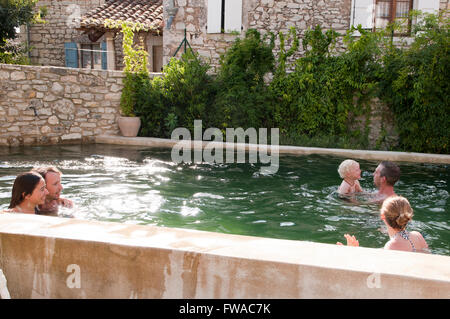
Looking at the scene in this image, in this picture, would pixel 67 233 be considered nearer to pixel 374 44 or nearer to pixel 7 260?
pixel 7 260

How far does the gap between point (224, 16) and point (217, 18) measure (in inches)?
9.8

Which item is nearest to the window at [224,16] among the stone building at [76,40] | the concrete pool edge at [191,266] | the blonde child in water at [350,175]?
the stone building at [76,40]

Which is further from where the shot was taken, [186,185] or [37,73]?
[37,73]

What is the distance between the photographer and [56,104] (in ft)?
36.1

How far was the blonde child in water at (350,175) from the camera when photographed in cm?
584

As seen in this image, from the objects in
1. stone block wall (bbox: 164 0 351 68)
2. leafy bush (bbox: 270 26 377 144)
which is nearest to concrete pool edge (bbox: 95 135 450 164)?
leafy bush (bbox: 270 26 377 144)

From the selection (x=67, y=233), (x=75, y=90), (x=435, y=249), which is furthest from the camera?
(x=75, y=90)

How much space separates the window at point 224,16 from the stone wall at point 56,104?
422 centimetres

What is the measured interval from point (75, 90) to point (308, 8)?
791 cm

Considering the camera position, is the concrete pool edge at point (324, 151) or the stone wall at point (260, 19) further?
the stone wall at point (260, 19)

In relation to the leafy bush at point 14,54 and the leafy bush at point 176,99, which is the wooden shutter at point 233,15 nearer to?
the leafy bush at point 176,99
